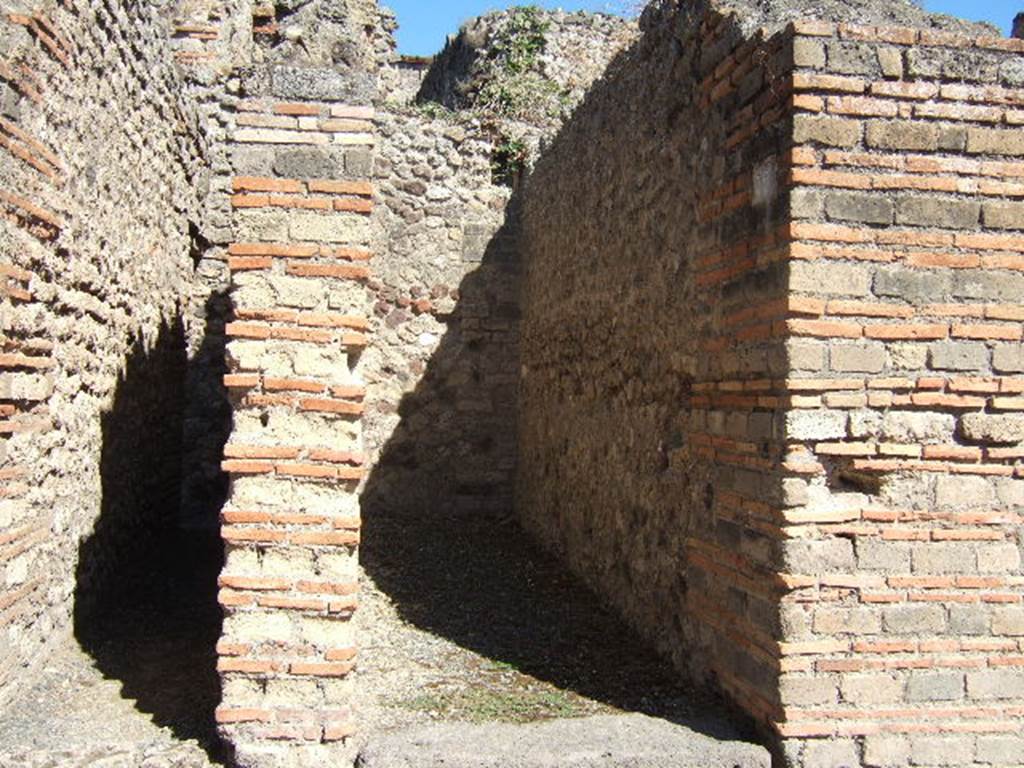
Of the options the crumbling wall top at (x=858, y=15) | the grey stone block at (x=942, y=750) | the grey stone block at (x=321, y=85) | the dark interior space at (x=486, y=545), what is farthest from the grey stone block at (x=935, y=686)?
the grey stone block at (x=321, y=85)

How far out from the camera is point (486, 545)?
783cm

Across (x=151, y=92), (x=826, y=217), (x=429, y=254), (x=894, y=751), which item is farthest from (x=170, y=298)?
(x=894, y=751)

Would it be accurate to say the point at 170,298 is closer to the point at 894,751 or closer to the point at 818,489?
the point at 818,489

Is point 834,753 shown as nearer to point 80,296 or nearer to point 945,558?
point 945,558

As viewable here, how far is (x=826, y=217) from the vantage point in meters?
3.58

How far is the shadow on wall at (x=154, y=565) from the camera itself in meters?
4.34

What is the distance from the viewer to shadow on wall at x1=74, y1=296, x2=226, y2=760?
4344mm

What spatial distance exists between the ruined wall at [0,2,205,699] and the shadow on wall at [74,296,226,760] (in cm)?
3

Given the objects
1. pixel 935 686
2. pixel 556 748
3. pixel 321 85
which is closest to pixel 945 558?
pixel 935 686

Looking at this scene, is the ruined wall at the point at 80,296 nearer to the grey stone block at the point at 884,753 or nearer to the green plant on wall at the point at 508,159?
the green plant on wall at the point at 508,159

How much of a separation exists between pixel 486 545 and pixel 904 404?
4.76 metres

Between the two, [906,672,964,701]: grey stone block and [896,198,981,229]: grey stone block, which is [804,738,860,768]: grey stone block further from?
[896,198,981,229]: grey stone block

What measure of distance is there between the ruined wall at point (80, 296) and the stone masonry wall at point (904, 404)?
3.18 metres

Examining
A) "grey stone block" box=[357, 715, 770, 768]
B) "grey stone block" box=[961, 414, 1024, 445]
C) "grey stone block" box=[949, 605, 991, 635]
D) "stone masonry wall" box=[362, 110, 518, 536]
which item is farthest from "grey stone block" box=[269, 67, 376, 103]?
"stone masonry wall" box=[362, 110, 518, 536]
